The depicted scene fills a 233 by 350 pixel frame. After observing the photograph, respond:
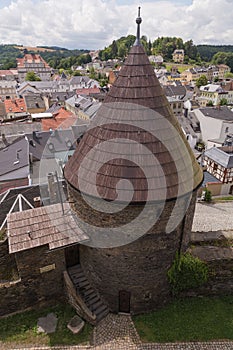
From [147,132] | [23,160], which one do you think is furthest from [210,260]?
[23,160]

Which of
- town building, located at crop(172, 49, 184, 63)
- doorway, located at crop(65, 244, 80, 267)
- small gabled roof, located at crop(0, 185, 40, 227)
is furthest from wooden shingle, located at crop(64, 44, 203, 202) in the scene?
town building, located at crop(172, 49, 184, 63)

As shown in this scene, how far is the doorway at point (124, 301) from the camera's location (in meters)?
12.7

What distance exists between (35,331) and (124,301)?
439cm

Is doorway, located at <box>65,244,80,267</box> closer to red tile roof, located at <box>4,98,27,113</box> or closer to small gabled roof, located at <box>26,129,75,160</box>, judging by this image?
small gabled roof, located at <box>26,129,75,160</box>

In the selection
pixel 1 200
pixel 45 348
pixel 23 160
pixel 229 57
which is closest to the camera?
pixel 45 348

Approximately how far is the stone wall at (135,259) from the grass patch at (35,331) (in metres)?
1.92

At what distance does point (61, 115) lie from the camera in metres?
49.8

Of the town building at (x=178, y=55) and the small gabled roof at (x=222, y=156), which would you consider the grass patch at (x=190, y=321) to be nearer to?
the small gabled roof at (x=222, y=156)

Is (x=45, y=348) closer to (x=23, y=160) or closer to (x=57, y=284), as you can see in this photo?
(x=57, y=284)

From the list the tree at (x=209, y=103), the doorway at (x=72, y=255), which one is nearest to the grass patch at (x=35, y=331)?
the doorway at (x=72, y=255)

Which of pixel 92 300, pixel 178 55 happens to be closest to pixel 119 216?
pixel 92 300

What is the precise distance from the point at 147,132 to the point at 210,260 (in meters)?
7.55

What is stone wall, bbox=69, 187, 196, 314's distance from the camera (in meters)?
11.2

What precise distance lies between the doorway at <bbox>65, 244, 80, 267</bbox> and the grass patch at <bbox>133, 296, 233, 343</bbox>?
4.12 m
